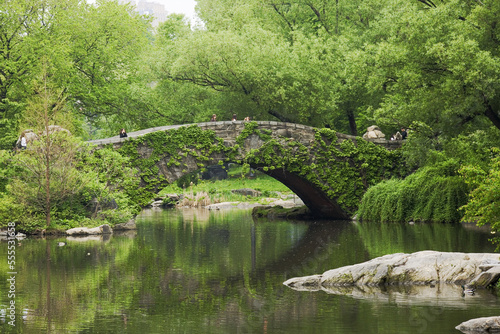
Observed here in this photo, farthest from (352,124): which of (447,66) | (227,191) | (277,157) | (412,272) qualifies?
(412,272)

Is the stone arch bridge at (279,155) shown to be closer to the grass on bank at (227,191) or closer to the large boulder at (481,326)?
the grass on bank at (227,191)

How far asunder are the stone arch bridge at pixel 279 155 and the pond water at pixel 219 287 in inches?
155

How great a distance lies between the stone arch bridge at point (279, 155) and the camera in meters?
29.9

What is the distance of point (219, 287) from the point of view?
15422 mm

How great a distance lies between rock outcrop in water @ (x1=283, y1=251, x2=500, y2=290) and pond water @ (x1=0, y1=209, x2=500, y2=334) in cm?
60

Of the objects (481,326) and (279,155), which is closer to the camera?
(481,326)

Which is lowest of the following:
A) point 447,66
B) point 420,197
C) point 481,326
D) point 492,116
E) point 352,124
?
point 481,326

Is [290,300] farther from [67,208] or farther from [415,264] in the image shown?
[67,208]

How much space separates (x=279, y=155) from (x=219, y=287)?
55.3 feet

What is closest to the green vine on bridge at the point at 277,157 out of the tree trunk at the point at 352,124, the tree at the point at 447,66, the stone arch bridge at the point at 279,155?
the stone arch bridge at the point at 279,155

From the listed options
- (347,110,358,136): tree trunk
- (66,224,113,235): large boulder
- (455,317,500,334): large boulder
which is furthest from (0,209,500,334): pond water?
(347,110,358,136): tree trunk

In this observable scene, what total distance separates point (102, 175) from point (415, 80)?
11.7m

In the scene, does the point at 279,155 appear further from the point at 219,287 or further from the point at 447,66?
the point at 219,287

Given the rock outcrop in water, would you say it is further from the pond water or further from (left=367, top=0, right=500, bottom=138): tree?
(left=367, top=0, right=500, bottom=138): tree
